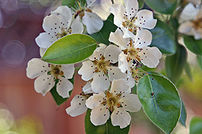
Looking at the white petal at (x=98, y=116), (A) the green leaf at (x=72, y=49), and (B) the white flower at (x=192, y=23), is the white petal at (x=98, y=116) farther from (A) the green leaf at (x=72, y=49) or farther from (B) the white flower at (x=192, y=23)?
(B) the white flower at (x=192, y=23)

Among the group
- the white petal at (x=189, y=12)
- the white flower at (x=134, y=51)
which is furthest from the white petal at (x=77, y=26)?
the white petal at (x=189, y=12)

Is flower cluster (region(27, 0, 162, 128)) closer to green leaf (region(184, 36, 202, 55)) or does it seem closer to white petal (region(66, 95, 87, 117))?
white petal (region(66, 95, 87, 117))

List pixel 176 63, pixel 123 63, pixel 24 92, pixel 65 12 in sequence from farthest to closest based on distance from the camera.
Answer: pixel 24 92
pixel 176 63
pixel 65 12
pixel 123 63

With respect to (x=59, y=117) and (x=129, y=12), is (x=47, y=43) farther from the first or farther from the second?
(x=59, y=117)

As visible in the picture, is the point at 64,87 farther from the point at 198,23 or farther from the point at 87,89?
the point at 198,23

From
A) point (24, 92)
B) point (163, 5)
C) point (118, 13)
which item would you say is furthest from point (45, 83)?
point (24, 92)

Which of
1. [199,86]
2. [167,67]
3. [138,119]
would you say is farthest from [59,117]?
→ [167,67]

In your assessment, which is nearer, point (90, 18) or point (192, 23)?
point (90, 18)
